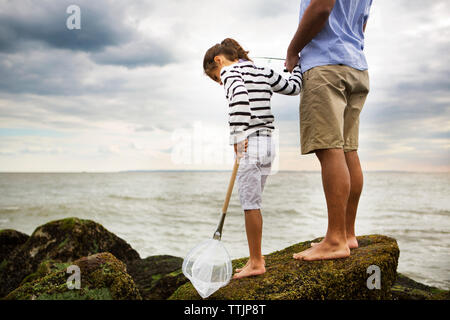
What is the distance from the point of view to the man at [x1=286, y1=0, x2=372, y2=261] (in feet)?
8.48

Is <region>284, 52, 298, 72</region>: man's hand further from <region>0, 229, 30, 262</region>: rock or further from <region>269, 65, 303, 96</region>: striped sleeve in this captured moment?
<region>0, 229, 30, 262</region>: rock

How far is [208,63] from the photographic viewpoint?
298 centimetres

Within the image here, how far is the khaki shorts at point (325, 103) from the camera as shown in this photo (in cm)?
259

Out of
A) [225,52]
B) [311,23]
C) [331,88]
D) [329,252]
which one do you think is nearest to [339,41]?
[311,23]

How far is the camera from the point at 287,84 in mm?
2766

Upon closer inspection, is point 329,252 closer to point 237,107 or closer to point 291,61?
point 237,107

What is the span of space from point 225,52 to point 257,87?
452 mm

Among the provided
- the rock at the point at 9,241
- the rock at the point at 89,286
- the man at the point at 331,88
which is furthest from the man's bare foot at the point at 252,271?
the rock at the point at 9,241

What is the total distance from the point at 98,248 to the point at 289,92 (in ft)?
13.0

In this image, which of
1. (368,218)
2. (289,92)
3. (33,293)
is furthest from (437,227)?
(33,293)

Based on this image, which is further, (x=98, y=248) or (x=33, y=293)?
(x=98, y=248)

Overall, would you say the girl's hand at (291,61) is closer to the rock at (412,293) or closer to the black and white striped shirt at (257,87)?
the black and white striped shirt at (257,87)
